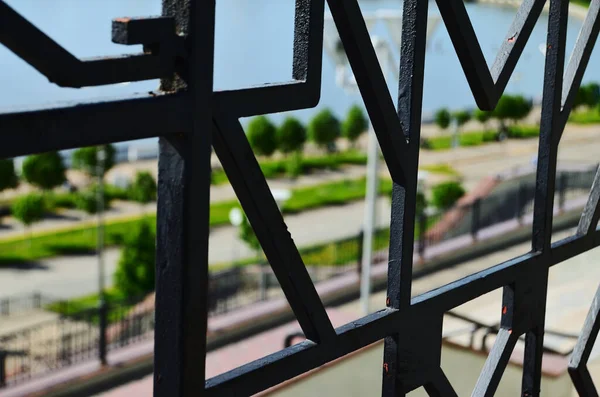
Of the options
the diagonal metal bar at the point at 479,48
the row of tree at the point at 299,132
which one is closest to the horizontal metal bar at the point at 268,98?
the diagonal metal bar at the point at 479,48

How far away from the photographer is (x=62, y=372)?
8.34 metres

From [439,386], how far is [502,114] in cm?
3164

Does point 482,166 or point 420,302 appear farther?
point 482,166

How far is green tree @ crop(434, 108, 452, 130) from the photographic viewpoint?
110ft

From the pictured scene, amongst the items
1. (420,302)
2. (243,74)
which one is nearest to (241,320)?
(420,302)

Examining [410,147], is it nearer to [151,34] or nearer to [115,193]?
[151,34]

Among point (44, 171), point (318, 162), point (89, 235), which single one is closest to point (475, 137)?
point (318, 162)

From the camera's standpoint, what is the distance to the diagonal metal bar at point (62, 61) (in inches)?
25.6

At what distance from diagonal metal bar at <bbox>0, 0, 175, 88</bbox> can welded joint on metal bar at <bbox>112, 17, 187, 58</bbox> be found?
1 cm

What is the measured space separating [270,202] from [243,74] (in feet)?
135

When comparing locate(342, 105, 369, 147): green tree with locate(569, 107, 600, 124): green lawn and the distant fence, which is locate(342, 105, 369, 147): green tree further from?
the distant fence

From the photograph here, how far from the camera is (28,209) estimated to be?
70.1ft

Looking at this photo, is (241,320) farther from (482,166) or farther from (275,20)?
(275,20)

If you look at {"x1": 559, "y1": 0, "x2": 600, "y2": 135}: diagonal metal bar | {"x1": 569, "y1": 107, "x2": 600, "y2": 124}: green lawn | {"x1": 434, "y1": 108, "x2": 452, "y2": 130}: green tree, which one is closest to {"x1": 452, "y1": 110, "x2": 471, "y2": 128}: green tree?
{"x1": 434, "y1": 108, "x2": 452, "y2": 130}: green tree
